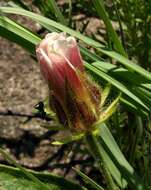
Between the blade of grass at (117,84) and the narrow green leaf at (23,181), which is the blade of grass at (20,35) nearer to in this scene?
the blade of grass at (117,84)

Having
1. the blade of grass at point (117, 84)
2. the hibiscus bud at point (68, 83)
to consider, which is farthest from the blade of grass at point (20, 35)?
the hibiscus bud at point (68, 83)

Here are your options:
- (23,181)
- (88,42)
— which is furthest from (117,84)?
(23,181)

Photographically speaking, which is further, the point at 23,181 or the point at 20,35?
the point at 23,181

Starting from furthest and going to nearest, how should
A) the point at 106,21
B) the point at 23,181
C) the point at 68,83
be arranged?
1. the point at 23,181
2. the point at 106,21
3. the point at 68,83

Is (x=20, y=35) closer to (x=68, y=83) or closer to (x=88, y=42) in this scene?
(x=88, y=42)

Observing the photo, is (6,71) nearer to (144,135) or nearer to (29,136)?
(29,136)

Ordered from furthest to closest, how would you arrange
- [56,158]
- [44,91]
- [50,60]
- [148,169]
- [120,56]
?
1. [44,91]
2. [56,158]
3. [148,169]
4. [120,56]
5. [50,60]

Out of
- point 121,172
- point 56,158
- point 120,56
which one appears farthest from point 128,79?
point 56,158

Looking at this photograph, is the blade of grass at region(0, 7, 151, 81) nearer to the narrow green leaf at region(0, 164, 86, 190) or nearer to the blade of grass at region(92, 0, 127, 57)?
the blade of grass at region(92, 0, 127, 57)
